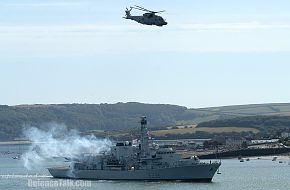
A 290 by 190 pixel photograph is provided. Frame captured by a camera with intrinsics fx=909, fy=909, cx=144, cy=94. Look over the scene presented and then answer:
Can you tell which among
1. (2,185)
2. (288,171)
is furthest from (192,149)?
(2,185)

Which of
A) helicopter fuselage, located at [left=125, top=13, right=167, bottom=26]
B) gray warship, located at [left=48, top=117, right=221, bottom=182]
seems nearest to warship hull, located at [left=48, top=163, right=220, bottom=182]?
gray warship, located at [left=48, top=117, right=221, bottom=182]

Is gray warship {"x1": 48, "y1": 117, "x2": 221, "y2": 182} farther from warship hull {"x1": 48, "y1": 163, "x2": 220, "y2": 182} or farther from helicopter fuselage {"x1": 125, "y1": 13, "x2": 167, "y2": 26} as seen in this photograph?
helicopter fuselage {"x1": 125, "y1": 13, "x2": 167, "y2": 26}

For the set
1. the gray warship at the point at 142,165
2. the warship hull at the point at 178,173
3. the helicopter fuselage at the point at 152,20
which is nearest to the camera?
the helicopter fuselage at the point at 152,20

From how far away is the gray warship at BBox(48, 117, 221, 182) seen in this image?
3875 inches

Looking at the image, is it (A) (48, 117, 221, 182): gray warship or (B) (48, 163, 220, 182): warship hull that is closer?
(B) (48, 163, 220, 182): warship hull

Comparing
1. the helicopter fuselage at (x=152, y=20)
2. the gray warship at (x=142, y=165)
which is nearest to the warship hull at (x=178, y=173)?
the gray warship at (x=142, y=165)

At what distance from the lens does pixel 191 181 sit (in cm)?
9844

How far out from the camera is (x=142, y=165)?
10081cm

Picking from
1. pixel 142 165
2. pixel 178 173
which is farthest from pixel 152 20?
pixel 142 165

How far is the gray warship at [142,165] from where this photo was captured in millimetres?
98438

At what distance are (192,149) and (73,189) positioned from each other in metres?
105

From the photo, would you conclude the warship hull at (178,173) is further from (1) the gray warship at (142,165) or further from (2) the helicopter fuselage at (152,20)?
(2) the helicopter fuselage at (152,20)

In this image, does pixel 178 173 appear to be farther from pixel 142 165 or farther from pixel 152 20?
pixel 152 20

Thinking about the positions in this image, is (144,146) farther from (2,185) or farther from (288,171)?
(288,171)
